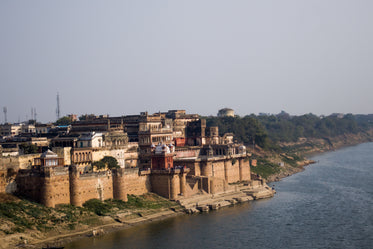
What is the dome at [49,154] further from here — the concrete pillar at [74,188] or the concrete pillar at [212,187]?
the concrete pillar at [212,187]

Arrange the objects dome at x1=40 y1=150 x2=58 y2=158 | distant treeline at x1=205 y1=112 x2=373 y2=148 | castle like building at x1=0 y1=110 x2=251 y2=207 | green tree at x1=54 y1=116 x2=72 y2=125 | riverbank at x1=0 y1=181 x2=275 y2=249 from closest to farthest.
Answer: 1. riverbank at x1=0 y1=181 x2=275 y2=249
2. castle like building at x1=0 y1=110 x2=251 y2=207
3. dome at x1=40 y1=150 x2=58 y2=158
4. green tree at x1=54 y1=116 x2=72 y2=125
5. distant treeline at x1=205 y1=112 x2=373 y2=148

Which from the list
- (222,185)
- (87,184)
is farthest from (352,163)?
(87,184)

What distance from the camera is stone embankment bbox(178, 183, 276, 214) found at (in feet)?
182

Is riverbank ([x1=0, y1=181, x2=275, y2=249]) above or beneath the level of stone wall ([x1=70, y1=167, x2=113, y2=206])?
beneath

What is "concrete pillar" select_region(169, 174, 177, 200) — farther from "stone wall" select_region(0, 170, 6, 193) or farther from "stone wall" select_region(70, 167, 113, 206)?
"stone wall" select_region(0, 170, 6, 193)

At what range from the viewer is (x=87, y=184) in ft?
161

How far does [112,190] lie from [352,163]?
5848 cm

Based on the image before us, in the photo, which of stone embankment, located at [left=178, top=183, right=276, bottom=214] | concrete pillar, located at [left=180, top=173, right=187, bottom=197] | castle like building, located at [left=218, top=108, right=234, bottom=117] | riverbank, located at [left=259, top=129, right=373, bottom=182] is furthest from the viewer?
castle like building, located at [left=218, top=108, right=234, bottom=117]

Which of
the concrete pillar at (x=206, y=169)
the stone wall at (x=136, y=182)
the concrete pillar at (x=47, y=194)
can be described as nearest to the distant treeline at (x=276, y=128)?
the concrete pillar at (x=206, y=169)

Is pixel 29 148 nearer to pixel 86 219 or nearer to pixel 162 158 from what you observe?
pixel 86 219

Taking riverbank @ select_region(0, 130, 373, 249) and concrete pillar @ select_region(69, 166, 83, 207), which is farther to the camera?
concrete pillar @ select_region(69, 166, 83, 207)

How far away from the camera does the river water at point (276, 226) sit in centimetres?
4362

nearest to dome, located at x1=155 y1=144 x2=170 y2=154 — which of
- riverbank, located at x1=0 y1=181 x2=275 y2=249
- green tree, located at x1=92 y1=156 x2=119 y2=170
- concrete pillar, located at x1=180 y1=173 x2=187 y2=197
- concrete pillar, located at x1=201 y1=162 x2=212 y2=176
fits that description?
concrete pillar, located at x1=180 y1=173 x2=187 y2=197

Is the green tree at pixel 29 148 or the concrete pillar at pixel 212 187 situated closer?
the green tree at pixel 29 148
